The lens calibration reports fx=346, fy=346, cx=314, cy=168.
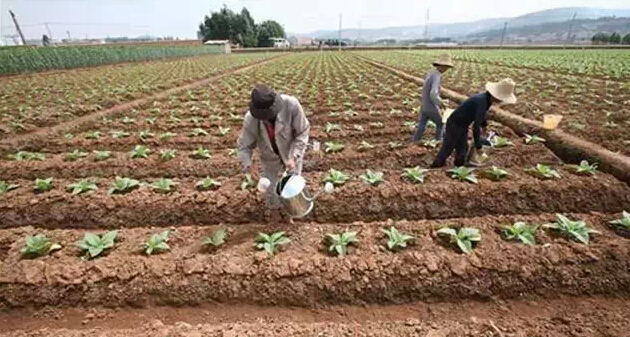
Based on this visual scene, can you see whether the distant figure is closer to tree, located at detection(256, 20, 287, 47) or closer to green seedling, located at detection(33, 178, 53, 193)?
green seedling, located at detection(33, 178, 53, 193)

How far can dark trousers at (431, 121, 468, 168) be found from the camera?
543 centimetres

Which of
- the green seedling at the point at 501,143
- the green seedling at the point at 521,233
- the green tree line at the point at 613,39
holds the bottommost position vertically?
the green tree line at the point at 613,39

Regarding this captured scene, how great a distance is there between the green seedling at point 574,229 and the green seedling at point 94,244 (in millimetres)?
5241

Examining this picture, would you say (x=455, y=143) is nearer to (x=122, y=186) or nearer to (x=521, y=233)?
(x=521, y=233)

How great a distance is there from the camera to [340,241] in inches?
158

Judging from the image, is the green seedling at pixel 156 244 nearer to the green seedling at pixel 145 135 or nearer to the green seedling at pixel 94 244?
the green seedling at pixel 94 244

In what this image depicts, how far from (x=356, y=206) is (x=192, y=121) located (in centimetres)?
671

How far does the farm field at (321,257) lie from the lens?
342cm

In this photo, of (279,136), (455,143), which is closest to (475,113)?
(455,143)

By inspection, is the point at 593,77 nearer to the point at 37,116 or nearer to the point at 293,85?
the point at 293,85

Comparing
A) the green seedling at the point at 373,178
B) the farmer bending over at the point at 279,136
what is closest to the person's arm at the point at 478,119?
the green seedling at the point at 373,178

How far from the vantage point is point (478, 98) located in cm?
505

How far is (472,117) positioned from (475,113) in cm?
9

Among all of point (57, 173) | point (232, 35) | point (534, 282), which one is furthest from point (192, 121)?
point (232, 35)
